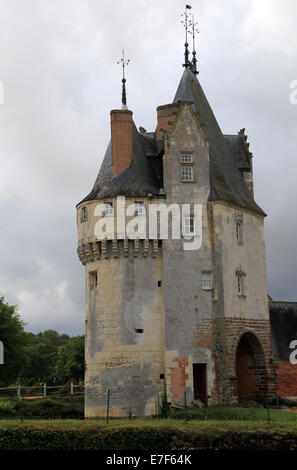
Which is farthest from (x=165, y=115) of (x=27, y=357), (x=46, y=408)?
(x=27, y=357)

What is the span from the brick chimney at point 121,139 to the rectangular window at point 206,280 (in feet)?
27.4

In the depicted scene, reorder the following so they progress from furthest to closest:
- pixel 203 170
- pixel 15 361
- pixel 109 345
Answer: pixel 15 361
pixel 203 170
pixel 109 345

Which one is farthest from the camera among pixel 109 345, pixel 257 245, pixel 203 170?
pixel 257 245

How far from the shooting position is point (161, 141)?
43.3 meters

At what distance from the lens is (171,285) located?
3906cm

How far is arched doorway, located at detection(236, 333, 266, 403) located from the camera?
1647 inches

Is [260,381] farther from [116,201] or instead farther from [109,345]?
[116,201]

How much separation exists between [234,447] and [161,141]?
2377 centimetres

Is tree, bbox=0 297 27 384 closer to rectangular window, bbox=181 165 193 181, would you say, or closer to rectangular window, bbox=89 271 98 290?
rectangular window, bbox=89 271 98 290

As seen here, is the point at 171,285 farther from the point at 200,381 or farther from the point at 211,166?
the point at 211,166

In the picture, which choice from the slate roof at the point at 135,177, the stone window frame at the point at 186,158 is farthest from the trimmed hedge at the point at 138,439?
the stone window frame at the point at 186,158

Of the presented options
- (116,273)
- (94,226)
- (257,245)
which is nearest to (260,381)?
(257,245)

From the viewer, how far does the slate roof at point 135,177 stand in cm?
4019

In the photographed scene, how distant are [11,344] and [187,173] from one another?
2929 cm
